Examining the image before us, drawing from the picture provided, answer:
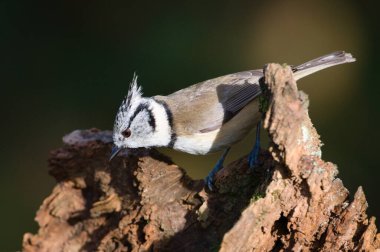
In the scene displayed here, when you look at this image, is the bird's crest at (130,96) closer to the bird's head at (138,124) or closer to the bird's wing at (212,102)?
the bird's head at (138,124)

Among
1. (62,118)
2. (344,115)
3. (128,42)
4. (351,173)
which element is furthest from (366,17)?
(62,118)

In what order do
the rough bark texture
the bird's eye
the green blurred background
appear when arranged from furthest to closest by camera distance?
the green blurred background, the bird's eye, the rough bark texture

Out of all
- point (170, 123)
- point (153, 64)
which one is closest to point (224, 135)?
point (170, 123)

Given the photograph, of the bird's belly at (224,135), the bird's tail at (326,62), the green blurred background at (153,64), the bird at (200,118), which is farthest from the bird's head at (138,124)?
the green blurred background at (153,64)

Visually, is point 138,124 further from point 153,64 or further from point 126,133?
point 153,64

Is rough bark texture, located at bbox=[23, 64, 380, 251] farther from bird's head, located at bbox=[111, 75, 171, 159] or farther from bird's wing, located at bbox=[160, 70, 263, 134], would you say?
bird's wing, located at bbox=[160, 70, 263, 134]

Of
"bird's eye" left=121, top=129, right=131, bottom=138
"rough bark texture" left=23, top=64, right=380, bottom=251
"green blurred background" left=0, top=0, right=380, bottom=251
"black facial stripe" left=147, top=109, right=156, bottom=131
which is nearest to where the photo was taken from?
"rough bark texture" left=23, top=64, right=380, bottom=251

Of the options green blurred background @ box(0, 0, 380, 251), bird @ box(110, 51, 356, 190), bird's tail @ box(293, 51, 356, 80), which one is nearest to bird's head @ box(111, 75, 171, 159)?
bird @ box(110, 51, 356, 190)

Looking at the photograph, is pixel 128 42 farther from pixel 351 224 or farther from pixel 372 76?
pixel 351 224
